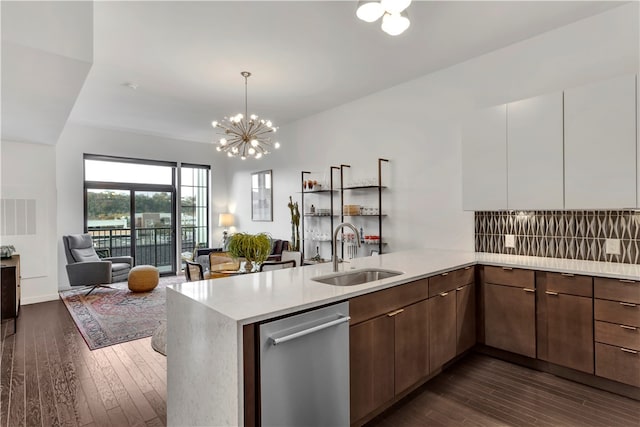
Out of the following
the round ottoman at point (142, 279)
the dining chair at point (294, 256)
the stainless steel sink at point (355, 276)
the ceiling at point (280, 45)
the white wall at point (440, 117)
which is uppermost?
the ceiling at point (280, 45)

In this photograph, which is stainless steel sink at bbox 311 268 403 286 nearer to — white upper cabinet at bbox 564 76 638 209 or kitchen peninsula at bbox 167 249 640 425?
kitchen peninsula at bbox 167 249 640 425

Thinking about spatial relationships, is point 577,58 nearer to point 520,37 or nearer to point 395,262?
point 520,37

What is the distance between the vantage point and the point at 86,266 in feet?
17.6

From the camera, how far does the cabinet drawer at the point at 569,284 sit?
246 centimetres

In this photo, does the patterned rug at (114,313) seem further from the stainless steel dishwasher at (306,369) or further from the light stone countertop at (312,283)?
the stainless steel dishwasher at (306,369)

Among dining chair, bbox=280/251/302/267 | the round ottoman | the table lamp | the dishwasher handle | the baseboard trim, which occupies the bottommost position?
the baseboard trim

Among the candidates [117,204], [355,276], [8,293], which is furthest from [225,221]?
[355,276]

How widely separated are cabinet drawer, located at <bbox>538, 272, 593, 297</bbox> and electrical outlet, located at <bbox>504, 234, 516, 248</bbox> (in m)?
0.74

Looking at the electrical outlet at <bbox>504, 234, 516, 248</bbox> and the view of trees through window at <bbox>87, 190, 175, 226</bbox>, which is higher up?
the view of trees through window at <bbox>87, 190, 175, 226</bbox>

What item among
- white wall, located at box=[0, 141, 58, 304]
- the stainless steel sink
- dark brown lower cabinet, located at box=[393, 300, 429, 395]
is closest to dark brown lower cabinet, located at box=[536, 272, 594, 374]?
dark brown lower cabinet, located at box=[393, 300, 429, 395]

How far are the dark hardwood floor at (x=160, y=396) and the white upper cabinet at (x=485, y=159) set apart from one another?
1472 mm

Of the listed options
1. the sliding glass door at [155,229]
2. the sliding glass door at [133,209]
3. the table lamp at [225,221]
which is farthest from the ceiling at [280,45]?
the table lamp at [225,221]

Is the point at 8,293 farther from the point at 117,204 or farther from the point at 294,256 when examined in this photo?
the point at 294,256

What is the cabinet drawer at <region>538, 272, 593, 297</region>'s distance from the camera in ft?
8.06
